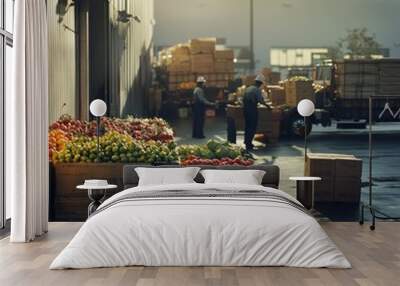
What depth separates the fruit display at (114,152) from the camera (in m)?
8.52

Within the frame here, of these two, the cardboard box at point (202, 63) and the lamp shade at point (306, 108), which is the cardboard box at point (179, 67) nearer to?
the cardboard box at point (202, 63)

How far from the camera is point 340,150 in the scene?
8859 mm

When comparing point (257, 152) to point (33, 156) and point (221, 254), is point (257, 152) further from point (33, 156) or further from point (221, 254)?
point (221, 254)

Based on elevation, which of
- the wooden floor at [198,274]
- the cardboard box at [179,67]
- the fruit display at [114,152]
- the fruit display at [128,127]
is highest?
the cardboard box at [179,67]

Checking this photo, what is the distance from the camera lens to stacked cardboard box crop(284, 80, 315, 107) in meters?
8.85

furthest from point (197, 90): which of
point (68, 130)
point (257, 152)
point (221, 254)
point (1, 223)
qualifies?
point (221, 254)

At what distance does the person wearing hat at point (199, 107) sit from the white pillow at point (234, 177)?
101 centimetres

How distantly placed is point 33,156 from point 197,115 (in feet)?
7.88

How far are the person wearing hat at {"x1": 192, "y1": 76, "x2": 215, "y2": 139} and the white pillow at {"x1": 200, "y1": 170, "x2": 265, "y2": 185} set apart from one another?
1006 mm

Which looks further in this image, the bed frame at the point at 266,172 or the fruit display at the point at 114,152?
the fruit display at the point at 114,152

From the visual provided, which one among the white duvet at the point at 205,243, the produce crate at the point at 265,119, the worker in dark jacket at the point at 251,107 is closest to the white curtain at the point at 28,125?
the white duvet at the point at 205,243

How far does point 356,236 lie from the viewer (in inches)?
293

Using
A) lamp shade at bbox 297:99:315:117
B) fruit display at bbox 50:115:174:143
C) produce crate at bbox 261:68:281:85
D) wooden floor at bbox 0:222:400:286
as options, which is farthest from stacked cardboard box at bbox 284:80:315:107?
wooden floor at bbox 0:222:400:286

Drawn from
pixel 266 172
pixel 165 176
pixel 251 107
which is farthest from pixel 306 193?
pixel 165 176
